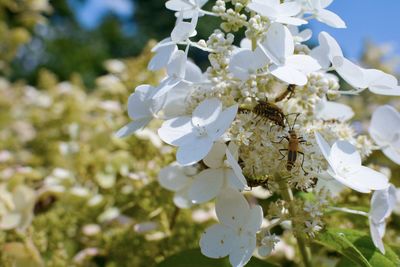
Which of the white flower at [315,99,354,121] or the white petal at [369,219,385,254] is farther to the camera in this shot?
the white flower at [315,99,354,121]

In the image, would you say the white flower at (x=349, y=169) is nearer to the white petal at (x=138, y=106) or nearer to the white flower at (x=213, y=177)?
the white flower at (x=213, y=177)

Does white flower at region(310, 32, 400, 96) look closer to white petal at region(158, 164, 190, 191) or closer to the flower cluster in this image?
the flower cluster

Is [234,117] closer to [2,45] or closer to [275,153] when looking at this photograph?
[275,153]

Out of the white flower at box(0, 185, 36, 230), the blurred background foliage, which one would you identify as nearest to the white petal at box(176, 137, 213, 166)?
the white flower at box(0, 185, 36, 230)

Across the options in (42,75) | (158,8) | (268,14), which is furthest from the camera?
(158,8)

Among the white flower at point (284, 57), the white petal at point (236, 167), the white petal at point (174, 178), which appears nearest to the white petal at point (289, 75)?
the white flower at point (284, 57)

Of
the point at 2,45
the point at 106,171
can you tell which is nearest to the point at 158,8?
the point at 2,45
